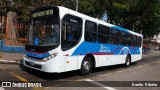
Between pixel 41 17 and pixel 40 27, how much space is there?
17.6 inches

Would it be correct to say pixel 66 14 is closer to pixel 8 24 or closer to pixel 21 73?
pixel 21 73

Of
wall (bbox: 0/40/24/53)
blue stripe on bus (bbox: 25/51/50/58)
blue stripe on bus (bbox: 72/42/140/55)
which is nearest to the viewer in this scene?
blue stripe on bus (bbox: 25/51/50/58)

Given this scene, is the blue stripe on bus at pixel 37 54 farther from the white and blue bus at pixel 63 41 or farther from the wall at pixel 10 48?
the wall at pixel 10 48

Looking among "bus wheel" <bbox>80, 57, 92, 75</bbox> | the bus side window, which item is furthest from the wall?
"bus wheel" <bbox>80, 57, 92, 75</bbox>

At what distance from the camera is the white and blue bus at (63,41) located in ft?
31.6

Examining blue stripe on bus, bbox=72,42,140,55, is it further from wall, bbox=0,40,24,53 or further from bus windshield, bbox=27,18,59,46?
wall, bbox=0,40,24,53

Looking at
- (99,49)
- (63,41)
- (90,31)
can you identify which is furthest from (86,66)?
(63,41)

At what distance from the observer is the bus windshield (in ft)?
31.8

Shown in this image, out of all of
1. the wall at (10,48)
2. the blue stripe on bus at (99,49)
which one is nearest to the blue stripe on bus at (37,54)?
the blue stripe on bus at (99,49)

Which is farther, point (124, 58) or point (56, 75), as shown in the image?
point (124, 58)

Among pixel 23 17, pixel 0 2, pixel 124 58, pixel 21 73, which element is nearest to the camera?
pixel 21 73

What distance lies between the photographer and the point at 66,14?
10102 millimetres

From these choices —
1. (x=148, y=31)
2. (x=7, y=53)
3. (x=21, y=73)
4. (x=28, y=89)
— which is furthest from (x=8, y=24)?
(x=148, y=31)

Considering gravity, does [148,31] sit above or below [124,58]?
above
